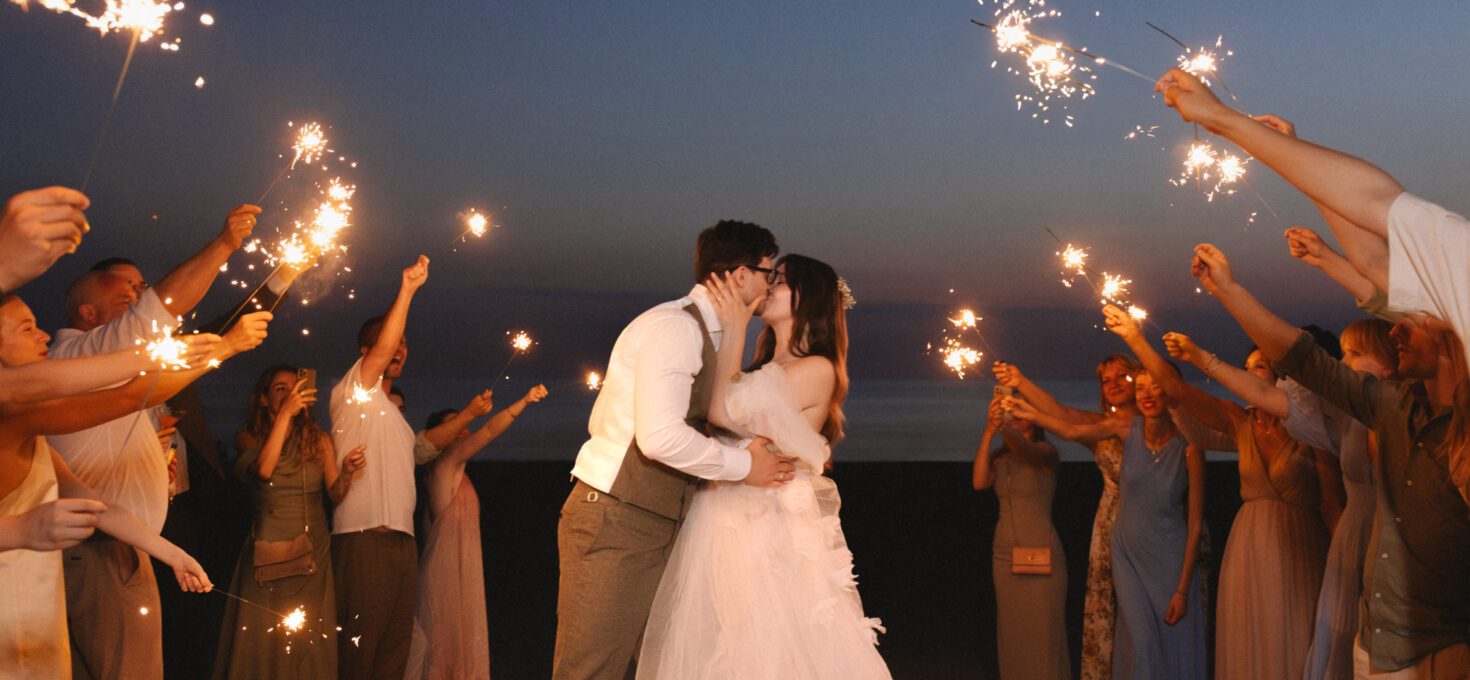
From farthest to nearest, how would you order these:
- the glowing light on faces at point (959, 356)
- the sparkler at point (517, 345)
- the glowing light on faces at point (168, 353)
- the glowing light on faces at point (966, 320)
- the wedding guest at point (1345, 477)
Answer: the sparkler at point (517, 345), the glowing light on faces at point (959, 356), the glowing light on faces at point (966, 320), the wedding guest at point (1345, 477), the glowing light on faces at point (168, 353)

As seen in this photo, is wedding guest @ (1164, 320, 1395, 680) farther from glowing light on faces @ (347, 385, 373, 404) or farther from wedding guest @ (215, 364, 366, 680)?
wedding guest @ (215, 364, 366, 680)

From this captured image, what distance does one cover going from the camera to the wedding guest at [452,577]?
511cm

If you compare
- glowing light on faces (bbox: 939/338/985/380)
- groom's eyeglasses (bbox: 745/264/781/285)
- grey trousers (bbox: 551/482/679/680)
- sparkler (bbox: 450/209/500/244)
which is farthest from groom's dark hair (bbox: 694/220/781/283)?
glowing light on faces (bbox: 939/338/985/380)

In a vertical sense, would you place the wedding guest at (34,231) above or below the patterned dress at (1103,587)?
above

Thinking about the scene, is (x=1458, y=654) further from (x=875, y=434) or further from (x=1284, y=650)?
(x=875, y=434)

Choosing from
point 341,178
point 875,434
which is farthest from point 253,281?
point 875,434

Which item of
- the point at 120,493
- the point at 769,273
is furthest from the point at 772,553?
the point at 120,493

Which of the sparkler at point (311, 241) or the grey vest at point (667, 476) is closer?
the grey vest at point (667, 476)

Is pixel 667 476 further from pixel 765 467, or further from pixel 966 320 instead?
pixel 966 320

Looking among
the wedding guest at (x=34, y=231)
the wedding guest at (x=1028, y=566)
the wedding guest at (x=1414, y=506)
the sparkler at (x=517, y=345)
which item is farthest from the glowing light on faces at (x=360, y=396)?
the wedding guest at (x=1414, y=506)

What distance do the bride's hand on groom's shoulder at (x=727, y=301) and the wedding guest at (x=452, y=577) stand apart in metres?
2.09

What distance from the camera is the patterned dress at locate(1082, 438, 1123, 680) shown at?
4.79m

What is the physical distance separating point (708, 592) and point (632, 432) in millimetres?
567

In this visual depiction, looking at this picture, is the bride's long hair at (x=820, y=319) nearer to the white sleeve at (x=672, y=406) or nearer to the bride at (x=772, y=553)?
the bride at (x=772, y=553)
